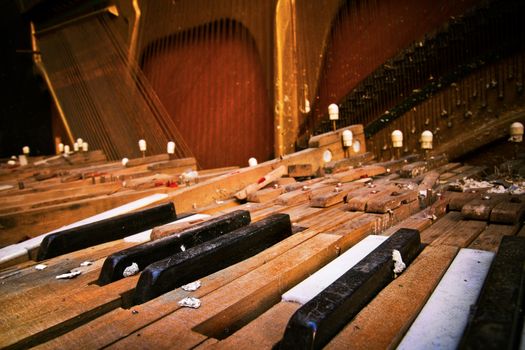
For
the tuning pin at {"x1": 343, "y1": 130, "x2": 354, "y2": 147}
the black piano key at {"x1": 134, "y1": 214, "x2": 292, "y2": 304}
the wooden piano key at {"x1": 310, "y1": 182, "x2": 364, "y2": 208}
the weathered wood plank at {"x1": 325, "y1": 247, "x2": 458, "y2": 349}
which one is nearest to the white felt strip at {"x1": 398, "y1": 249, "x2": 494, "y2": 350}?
the weathered wood plank at {"x1": 325, "y1": 247, "x2": 458, "y2": 349}

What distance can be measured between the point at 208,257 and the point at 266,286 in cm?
25

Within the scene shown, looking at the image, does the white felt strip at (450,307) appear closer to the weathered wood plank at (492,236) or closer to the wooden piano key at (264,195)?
the weathered wood plank at (492,236)

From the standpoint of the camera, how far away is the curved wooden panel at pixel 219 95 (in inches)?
181

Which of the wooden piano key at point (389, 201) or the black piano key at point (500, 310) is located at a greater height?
the wooden piano key at point (389, 201)

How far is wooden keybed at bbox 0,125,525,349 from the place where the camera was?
2.55 ft

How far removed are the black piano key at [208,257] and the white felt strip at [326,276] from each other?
309 millimetres

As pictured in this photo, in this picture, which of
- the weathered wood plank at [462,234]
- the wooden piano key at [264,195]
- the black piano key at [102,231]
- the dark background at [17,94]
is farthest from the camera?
the dark background at [17,94]

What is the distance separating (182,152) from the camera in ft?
16.8

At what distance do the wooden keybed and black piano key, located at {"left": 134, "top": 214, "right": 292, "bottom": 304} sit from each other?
43 millimetres

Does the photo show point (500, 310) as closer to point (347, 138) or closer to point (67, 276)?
point (67, 276)

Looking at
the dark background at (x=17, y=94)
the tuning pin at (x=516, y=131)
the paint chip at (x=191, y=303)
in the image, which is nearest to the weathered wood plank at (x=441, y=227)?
the paint chip at (x=191, y=303)

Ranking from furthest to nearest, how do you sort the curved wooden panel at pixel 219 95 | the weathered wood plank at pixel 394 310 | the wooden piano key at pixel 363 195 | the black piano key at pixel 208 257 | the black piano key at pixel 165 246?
the curved wooden panel at pixel 219 95 → the wooden piano key at pixel 363 195 → the black piano key at pixel 165 246 → the black piano key at pixel 208 257 → the weathered wood plank at pixel 394 310

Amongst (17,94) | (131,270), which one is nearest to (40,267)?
(131,270)

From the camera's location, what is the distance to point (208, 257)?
3.76ft
